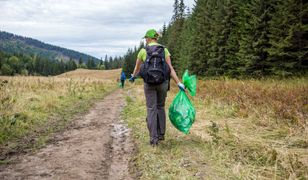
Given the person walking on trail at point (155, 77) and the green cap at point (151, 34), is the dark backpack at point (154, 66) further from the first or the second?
the green cap at point (151, 34)

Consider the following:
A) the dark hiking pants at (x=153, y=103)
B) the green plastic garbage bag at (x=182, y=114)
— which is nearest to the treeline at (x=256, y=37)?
the green plastic garbage bag at (x=182, y=114)

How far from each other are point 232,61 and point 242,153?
25032 mm

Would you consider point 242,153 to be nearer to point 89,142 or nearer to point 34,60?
point 89,142

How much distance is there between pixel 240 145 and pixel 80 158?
2748mm

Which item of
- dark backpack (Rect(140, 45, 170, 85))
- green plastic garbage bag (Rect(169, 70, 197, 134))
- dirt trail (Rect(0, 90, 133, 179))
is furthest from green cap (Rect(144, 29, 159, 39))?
dirt trail (Rect(0, 90, 133, 179))

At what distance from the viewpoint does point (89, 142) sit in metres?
5.92

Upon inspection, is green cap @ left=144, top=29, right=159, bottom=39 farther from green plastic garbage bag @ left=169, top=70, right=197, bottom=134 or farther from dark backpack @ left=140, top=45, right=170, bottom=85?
green plastic garbage bag @ left=169, top=70, right=197, bottom=134

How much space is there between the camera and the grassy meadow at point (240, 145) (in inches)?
146

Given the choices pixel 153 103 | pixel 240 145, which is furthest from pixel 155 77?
pixel 240 145

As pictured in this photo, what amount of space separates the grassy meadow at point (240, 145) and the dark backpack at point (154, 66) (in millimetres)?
1262

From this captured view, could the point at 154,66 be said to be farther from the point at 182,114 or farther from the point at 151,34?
the point at 182,114

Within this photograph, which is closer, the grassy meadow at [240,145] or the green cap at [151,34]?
the grassy meadow at [240,145]

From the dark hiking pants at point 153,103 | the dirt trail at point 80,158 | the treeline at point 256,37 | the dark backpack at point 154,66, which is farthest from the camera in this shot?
the treeline at point 256,37

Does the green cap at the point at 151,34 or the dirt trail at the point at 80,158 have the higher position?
the green cap at the point at 151,34
